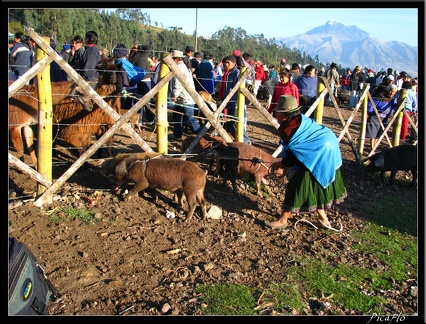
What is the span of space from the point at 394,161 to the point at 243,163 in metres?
4.02

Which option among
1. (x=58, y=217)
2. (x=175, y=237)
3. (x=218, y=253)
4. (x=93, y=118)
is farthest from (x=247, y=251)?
(x=93, y=118)

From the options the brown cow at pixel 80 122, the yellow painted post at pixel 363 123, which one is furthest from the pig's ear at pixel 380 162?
the brown cow at pixel 80 122

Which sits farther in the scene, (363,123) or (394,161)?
(363,123)

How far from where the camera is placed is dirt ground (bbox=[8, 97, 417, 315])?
167 inches

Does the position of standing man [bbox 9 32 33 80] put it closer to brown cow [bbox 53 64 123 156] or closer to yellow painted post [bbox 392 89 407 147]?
brown cow [bbox 53 64 123 156]

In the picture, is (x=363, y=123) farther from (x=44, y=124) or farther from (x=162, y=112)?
(x=44, y=124)

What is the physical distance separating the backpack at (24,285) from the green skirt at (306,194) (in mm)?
3519

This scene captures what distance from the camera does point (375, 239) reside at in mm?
5980

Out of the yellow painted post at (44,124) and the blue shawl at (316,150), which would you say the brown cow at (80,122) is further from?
the blue shawl at (316,150)

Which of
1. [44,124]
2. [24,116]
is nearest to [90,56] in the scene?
[24,116]

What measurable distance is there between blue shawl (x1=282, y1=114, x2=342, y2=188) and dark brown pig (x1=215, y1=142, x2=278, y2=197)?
130cm

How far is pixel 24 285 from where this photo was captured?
3.37m
